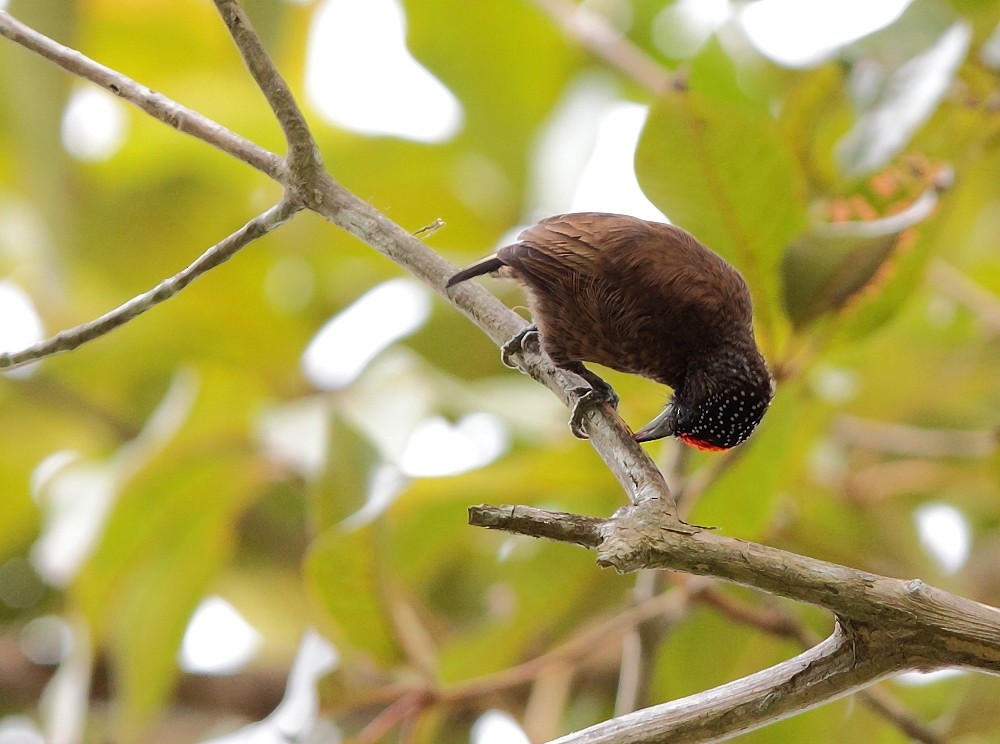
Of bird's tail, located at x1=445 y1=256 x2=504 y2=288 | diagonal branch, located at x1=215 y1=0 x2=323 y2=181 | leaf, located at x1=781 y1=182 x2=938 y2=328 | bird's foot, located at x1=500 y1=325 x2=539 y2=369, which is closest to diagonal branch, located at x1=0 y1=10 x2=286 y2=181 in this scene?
diagonal branch, located at x1=215 y1=0 x2=323 y2=181

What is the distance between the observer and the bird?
48.1 inches

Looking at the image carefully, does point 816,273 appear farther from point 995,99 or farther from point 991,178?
point 991,178

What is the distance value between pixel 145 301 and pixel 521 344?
1.34ft

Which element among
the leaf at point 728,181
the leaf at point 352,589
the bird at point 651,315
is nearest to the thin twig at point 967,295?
the leaf at point 728,181

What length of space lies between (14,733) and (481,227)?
4.98 ft

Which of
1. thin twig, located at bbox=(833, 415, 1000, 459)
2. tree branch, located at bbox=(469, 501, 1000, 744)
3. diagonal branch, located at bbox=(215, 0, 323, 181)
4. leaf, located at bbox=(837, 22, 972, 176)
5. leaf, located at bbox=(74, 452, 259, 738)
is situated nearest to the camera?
tree branch, located at bbox=(469, 501, 1000, 744)

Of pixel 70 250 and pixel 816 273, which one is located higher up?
pixel 70 250

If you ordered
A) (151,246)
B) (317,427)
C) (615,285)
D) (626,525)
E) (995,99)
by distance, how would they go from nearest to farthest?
(626,525), (615,285), (995,99), (317,427), (151,246)

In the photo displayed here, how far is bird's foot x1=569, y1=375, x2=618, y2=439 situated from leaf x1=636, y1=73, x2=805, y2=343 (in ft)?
1.07

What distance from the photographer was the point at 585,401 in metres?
1.13

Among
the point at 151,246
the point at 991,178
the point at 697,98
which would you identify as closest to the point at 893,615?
the point at 697,98

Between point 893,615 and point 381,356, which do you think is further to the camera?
point 381,356

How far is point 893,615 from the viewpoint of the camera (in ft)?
2.52

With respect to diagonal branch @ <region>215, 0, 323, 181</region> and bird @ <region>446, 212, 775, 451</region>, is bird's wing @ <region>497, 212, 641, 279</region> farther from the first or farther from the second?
diagonal branch @ <region>215, 0, 323, 181</region>
